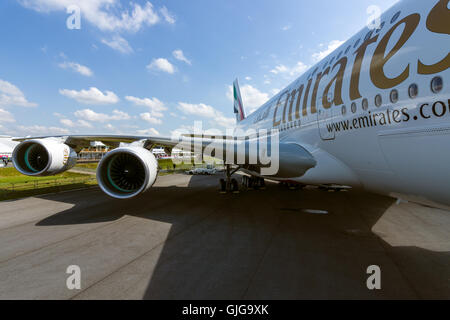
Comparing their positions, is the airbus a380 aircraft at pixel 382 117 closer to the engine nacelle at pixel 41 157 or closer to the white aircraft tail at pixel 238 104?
the engine nacelle at pixel 41 157

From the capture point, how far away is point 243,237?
495cm

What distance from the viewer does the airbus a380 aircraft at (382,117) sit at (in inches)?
107

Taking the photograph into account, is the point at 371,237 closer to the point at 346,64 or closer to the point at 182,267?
the point at 346,64

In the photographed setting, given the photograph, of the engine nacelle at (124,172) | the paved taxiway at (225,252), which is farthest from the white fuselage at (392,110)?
the engine nacelle at (124,172)

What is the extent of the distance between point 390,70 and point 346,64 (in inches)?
50.0

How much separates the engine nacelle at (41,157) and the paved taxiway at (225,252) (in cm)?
142

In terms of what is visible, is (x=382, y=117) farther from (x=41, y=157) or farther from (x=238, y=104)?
(x=238, y=104)

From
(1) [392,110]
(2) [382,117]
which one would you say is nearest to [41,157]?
(2) [382,117]

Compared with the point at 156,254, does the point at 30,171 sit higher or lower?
higher

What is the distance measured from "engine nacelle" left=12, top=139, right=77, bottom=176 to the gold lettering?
920cm

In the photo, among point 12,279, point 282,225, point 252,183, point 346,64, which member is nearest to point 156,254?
point 12,279

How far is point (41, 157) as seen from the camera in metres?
8.06

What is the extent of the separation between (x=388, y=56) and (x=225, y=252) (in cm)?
425

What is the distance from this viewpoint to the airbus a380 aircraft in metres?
2.72
